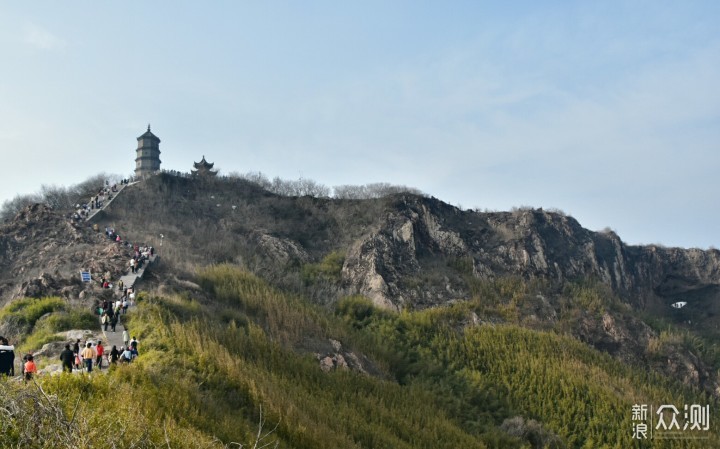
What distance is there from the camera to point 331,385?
22062 millimetres

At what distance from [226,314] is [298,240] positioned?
22701 millimetres

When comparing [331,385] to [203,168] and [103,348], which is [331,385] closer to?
[103,348]

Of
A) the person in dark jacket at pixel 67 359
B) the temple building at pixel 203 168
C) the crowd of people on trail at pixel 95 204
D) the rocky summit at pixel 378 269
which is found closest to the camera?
the person in dark jacket at pixel 67 359

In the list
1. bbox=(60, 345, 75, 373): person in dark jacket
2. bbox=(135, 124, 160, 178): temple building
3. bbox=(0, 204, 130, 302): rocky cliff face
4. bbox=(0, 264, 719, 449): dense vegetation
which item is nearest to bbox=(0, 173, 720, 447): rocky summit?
bbox=(0, 204, 130, 302): rocky cliff face

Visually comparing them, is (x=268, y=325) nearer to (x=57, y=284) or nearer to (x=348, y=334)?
(x=348, y=334)

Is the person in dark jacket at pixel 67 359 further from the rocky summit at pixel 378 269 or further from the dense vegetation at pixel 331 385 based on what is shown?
the rocky summit at pixel 378 269

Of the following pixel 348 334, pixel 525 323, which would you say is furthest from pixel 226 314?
pixel 525 323

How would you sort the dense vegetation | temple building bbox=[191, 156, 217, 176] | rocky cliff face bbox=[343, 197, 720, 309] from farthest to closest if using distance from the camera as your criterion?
temple building bbox=[191, 156, 217, 176] < rocky cliff face bbox=[343, 197, 720, 309] < the dense vegetation

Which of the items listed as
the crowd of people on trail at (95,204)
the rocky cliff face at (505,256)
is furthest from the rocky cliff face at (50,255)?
the rocky cliff face at (505,256)

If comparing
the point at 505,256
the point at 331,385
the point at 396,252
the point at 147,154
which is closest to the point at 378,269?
the point at 396,252

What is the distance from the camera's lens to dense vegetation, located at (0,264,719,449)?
11562 millimetres

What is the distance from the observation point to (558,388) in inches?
1147

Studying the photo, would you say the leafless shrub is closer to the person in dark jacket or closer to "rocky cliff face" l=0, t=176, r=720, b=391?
"rocky cliff face" l=0, t=176, r=720, b=391

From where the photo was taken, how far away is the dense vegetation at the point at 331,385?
11.6m
